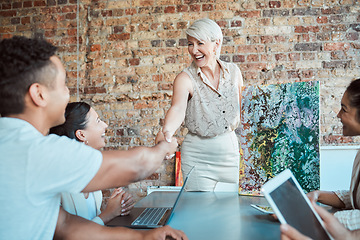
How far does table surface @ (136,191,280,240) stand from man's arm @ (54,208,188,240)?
80 mm

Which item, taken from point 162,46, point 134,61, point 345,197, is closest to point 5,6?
point 134,61

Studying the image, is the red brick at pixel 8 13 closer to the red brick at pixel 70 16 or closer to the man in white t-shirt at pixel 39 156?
the red brick at pixel 70 16

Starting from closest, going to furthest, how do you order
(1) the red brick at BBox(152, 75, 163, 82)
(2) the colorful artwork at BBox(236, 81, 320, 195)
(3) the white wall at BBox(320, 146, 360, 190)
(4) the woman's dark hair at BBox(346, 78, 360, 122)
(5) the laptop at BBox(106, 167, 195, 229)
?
(5) the laptop at BBox(106, 167, 195, 229)
(4) the woman's dark hair at BBox(346, 78, 360, 122)
(2) the colorful artwork at BBox(236, 81, 320, 195)
(3) the white wall at BBox(320, 146, 360, 190)
(1) the red brick at BBox(152, 75, 163, 82)

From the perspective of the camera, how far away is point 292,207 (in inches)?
32.3

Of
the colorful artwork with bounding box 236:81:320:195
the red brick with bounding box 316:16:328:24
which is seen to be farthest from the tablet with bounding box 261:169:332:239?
the red brick with bounding box 316:16:328:24

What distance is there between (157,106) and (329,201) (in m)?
2.22

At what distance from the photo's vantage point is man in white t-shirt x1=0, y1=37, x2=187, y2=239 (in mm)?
731

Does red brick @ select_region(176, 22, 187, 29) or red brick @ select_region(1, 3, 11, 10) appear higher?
red brick @ select_region(1, 3, 11, 10)

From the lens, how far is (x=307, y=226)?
2.66ft

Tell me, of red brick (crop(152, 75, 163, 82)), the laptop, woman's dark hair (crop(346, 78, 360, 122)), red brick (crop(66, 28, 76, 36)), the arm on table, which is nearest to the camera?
the arm on table

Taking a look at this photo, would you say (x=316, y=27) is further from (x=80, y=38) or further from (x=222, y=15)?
(x=80, y=38)

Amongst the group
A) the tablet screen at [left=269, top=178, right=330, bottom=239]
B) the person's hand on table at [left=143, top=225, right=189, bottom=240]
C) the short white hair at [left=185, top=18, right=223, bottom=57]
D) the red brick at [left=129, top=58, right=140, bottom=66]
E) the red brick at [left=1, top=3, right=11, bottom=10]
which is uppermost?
the red brick at [left=1, top=3, right=11, bottom=10]

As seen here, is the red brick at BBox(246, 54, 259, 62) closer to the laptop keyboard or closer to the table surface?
the table surface

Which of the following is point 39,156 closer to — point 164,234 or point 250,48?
point 164,234
